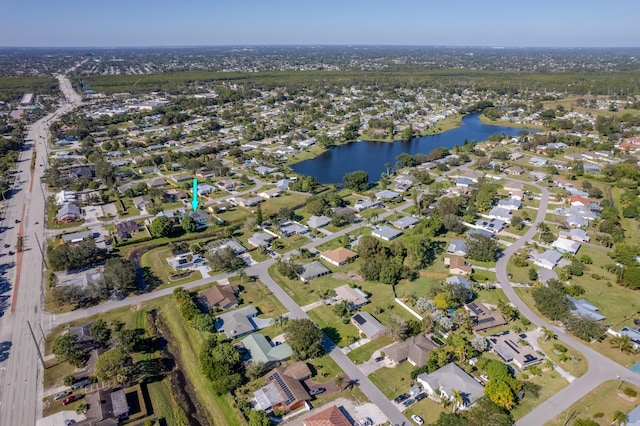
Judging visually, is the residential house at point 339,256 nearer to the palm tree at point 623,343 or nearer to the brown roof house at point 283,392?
the brown roof house at point 283,392

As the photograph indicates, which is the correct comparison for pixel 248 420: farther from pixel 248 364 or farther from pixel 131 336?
pixel 131 336

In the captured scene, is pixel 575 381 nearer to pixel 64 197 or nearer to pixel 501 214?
pixel 501 214

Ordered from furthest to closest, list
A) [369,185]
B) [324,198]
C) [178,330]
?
[369,185] → [324,198] → [178,330]

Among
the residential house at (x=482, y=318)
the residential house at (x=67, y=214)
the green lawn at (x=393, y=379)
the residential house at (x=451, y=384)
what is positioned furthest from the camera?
the residential house at (x=67, y=214)

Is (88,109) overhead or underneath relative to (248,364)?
overhead

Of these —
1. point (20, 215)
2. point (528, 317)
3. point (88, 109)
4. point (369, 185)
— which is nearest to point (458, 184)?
point (369, 185)

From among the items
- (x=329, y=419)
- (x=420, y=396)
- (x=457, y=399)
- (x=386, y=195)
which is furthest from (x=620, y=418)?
(x=386, y=195)

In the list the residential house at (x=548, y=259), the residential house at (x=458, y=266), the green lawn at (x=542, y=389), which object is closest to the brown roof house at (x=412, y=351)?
the green lawn at (x=542, y=389)
